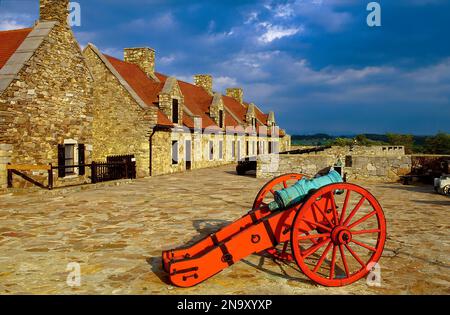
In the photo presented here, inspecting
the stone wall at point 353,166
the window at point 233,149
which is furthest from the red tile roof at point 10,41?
the window at point 233,149

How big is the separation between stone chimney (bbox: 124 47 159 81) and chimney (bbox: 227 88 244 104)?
17078mm

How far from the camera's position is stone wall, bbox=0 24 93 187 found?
12.8m

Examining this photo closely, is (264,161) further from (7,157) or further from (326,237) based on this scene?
(326,237)

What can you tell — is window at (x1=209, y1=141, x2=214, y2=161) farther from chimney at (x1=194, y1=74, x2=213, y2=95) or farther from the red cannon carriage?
the red cannon carriage

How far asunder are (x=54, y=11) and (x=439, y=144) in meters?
63.2

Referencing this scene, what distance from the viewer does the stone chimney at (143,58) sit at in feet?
81.7

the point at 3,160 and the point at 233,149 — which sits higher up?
the point at 233,149

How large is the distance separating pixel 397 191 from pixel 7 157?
13385mm

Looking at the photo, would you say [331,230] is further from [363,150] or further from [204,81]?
[363,150]

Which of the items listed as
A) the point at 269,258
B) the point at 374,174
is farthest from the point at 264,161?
the point at 269,258

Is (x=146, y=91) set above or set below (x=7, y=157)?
above

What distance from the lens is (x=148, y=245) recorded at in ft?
19.6

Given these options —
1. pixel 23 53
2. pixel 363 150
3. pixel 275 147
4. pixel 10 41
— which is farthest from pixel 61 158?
pixel 275 147

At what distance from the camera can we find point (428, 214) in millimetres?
8648
